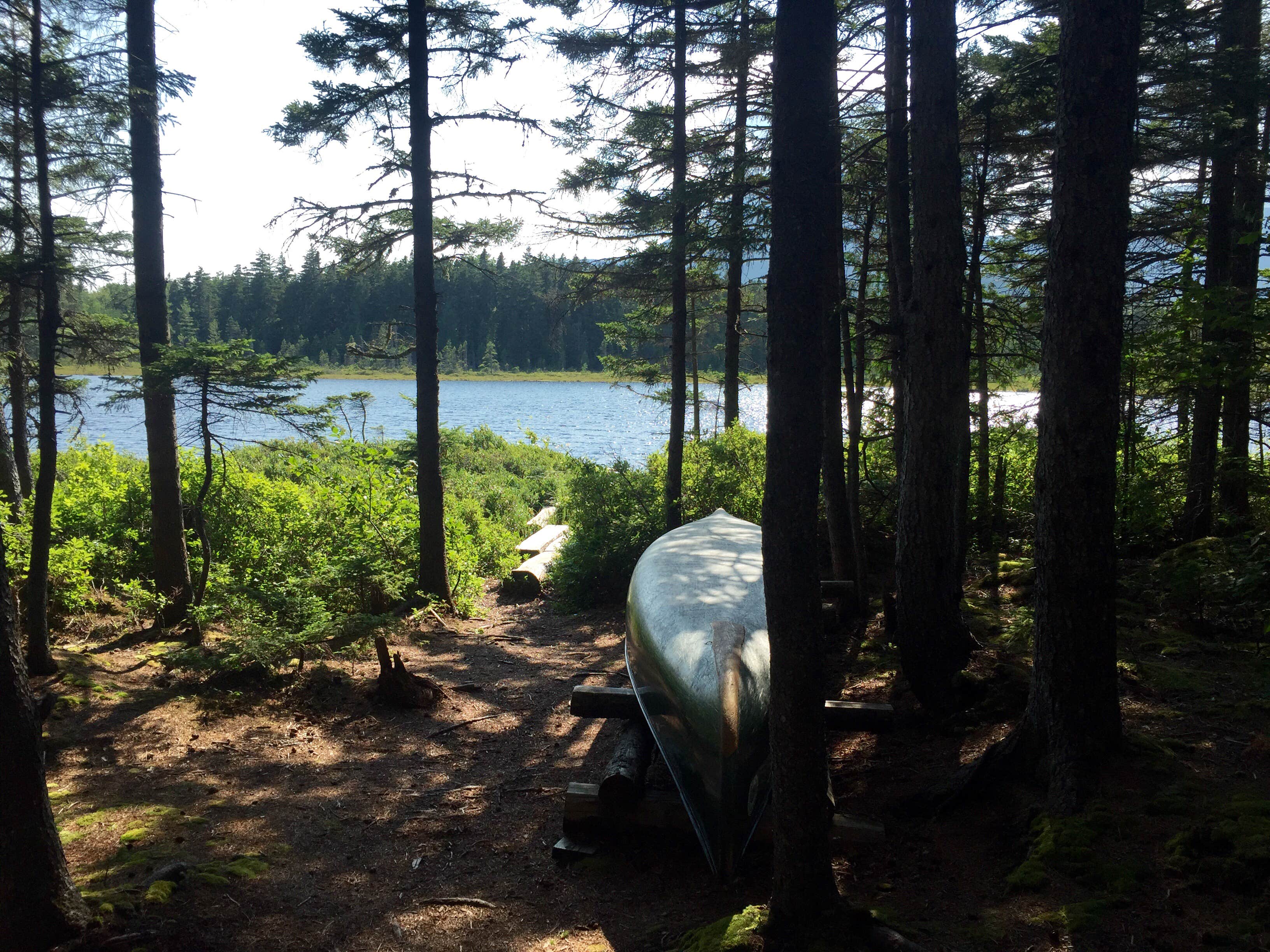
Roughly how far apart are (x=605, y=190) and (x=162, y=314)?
22.3 ft

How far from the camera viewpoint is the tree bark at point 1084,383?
392 centimetres

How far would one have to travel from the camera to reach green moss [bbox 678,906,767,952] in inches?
128

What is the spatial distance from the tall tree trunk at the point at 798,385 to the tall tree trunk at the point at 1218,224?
6.86 m

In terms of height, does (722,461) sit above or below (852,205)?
below

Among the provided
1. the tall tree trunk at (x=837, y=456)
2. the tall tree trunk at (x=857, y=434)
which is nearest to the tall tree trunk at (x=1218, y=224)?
the tall tree trunk at (x=857, y=434)

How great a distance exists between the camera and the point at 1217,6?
30.6ft

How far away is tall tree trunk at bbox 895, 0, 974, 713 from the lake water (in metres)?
5.18

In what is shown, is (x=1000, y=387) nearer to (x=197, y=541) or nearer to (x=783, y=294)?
(x=783, y=294)

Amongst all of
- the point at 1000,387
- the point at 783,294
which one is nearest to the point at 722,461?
the point at 1000,387

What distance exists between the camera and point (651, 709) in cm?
516

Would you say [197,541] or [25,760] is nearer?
[25,760]

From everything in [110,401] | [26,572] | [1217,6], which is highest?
[1217,6]

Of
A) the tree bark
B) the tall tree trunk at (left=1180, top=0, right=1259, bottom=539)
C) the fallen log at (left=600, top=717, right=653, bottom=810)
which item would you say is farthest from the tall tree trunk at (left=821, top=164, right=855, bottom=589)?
the fallen log at (left=600, top=717, right=653, bottom=810)

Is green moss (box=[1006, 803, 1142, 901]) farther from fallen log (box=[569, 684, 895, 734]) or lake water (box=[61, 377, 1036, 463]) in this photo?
lake water (box=[61, 377, 1036, 463])
